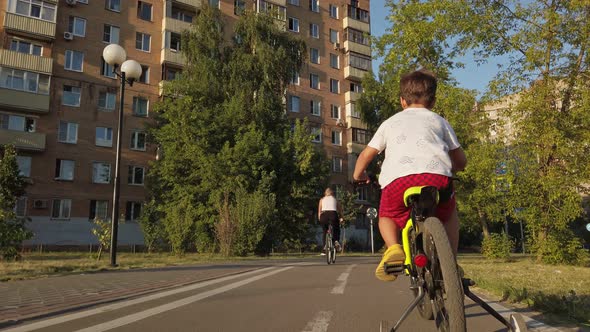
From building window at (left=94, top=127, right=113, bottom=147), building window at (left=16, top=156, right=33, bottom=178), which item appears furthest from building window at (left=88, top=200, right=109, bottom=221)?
building window at (left=16, top=156, right=33, bottom=178)

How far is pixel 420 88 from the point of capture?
3691mm

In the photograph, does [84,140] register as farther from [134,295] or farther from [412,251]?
[412,251]

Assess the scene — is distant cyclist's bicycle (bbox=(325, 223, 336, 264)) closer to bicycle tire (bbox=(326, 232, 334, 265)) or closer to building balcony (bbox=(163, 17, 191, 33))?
bicycle tire (bbox=(326, 232, 334, 265))

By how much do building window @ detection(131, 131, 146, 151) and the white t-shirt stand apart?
119ft

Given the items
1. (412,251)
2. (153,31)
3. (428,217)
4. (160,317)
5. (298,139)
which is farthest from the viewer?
(153,31)

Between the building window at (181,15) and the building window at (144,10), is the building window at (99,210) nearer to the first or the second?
the building window at (144,10)

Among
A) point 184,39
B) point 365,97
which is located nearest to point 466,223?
point 365,97

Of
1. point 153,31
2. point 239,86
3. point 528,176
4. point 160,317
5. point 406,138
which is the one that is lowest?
point 160,317

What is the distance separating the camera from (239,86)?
30891 mm

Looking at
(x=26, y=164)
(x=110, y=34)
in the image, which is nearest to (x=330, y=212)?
(x=26, y=164)

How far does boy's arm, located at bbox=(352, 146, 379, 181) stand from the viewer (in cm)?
360

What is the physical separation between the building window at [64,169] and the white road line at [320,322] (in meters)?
34.1

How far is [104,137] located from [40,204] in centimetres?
662

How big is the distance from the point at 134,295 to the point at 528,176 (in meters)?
13.0
